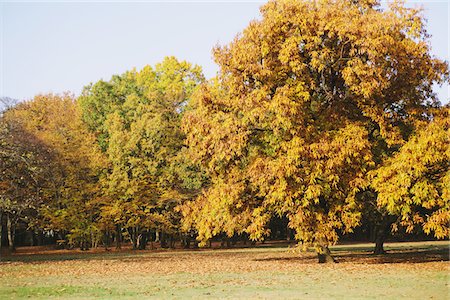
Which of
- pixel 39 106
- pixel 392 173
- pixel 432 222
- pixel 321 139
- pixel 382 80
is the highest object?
pixel 39 106

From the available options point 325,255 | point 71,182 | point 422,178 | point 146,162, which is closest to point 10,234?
point 71,182

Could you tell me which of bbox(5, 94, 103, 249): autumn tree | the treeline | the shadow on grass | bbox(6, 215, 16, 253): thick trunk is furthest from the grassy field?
bbox(6, 215, 16, 253): thick trunk

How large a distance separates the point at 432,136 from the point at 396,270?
4.79 metres

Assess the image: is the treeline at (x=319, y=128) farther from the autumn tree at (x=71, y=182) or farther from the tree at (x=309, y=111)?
the autumn tree at (x=71, y=182)

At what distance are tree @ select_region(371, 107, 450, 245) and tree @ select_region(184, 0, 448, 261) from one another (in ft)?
4.45

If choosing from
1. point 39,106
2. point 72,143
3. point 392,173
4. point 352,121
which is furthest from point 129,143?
point 392,173

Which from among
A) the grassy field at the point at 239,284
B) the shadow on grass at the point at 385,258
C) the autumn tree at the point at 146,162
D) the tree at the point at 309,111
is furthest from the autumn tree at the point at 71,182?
the grassy field at the point at 239,284

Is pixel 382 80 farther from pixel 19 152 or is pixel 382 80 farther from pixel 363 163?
pixel 19 152

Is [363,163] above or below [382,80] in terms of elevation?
below

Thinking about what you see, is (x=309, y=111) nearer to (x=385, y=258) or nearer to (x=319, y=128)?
(x=319, y=128)

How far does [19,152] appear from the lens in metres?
25.6

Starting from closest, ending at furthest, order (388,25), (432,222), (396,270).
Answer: (396,270)
(432,222)
(388,25)

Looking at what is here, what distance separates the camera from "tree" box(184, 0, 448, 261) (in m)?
22.5

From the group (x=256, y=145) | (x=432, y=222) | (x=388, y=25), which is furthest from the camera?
(x=256, y=145)
